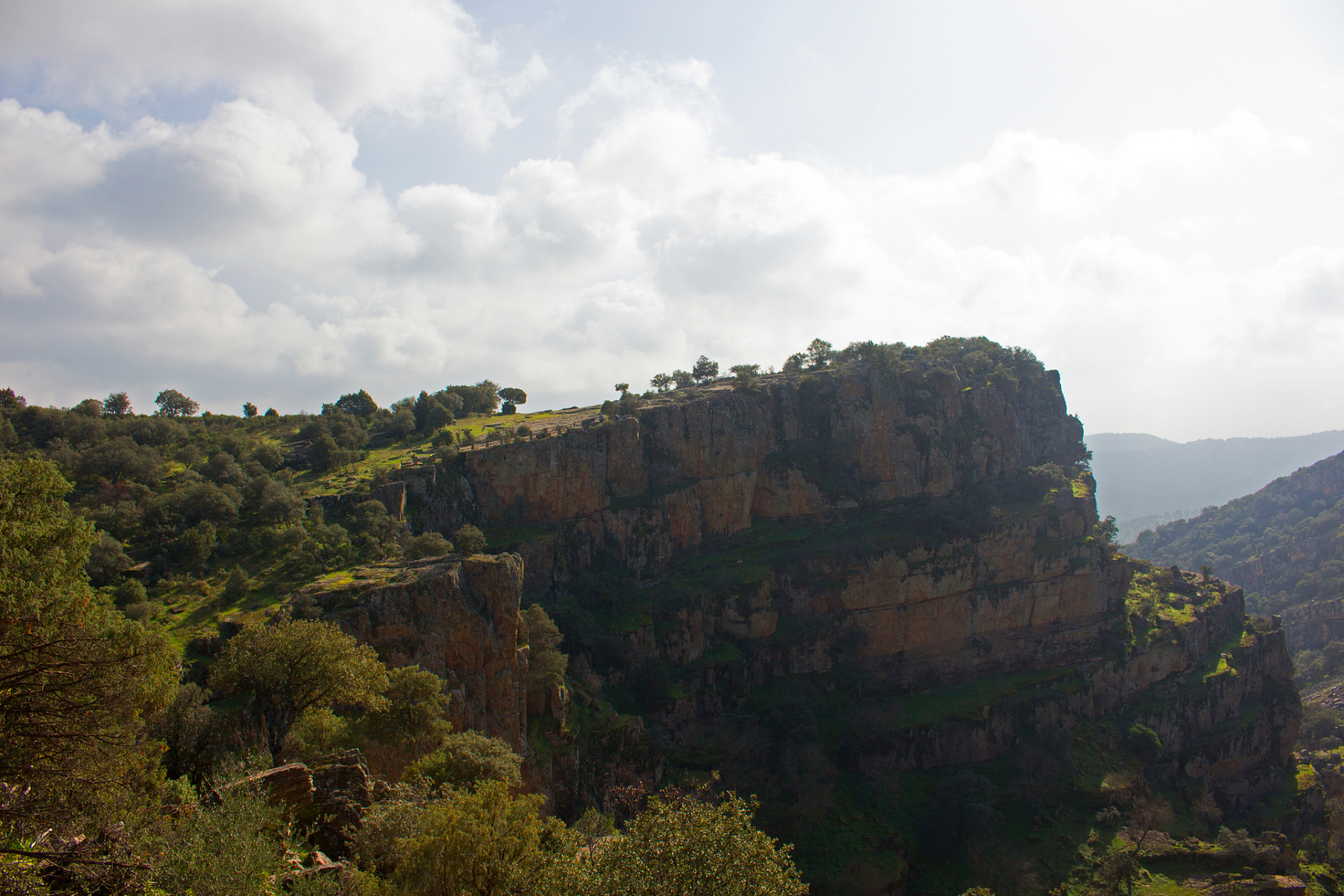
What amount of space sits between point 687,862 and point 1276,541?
A: 195 metres

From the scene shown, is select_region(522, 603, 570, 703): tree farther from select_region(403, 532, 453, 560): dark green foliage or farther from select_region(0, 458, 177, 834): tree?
select_region(0, 458, 177, 834): tree

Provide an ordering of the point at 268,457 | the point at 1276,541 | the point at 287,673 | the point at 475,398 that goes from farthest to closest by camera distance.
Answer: the point at 1276,541 → the point at 475,398 → the point at 268,457 → the point at 287,673

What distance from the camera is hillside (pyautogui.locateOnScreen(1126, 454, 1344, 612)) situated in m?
130

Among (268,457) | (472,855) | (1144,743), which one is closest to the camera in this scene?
(472,855)

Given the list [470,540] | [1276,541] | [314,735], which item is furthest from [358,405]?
[1276,541]

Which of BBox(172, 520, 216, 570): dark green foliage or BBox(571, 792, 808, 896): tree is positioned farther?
BBox(172, 520, 216, 570): dark green foliage

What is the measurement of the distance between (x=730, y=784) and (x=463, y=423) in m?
47.9

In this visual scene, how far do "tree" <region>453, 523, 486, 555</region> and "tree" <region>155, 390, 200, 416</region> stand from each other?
4527 cm

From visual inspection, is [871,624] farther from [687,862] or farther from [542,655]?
[687,862]

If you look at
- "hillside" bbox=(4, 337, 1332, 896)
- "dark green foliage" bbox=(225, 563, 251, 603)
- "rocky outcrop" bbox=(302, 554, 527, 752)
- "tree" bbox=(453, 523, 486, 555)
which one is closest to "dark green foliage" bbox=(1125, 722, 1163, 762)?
"hillside" bbox=(4, 337, 1332, 896)

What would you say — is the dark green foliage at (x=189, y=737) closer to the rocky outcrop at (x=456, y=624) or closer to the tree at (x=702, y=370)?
the rocky outcrop at (x=456, y=624)

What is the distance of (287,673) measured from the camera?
87.0 ft

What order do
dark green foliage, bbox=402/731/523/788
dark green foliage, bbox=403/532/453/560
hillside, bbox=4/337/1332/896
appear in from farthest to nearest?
dark green foliage, bbox=403/532/453/560 < hillside, bbox=4/337/1332/896 < dark green foliage, bbox=402/731/523/788

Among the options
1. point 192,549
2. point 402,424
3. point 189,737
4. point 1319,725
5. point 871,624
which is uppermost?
point 402,424
